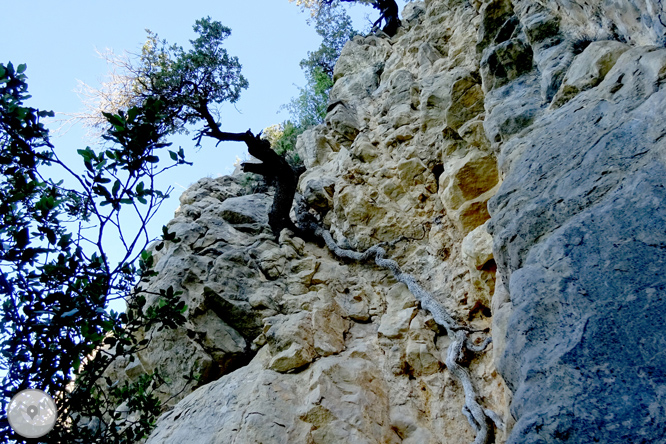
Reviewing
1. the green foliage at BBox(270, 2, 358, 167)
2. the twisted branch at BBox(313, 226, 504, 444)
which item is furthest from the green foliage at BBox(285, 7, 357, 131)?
the twisted branch at BBox(313, 226, 504, 444)

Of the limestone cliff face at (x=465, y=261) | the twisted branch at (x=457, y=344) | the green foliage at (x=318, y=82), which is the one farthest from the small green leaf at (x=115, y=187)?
the green foliage at (x=318, y=82)

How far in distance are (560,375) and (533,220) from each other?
1.33 metres

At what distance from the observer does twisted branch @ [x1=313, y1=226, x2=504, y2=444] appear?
4.03 m

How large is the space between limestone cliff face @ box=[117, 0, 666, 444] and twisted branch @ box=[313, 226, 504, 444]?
135mm

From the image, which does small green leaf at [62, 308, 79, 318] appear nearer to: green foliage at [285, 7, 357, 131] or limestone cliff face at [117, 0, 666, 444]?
limestone cliff face at [117, 0, 666, 444]

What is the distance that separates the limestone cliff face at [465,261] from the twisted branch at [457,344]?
0.14 meters

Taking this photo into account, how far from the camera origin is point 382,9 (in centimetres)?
1503

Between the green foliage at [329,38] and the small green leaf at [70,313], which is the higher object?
the green foliage at [329,38]

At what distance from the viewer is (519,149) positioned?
14.1ft

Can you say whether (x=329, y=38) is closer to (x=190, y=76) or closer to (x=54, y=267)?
(x=190, y=76)

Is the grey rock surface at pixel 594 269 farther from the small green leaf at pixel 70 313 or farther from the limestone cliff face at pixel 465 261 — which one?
the small green leaf at pixel 70 313

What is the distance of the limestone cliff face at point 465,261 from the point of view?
2.34 metres

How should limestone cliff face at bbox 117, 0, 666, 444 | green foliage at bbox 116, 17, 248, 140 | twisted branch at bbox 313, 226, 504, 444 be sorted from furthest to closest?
green foliage at bbox 116, 17, 248, 140
twisted branch at bbox 313, 226, 504, 444
limestone cliff face at bbox 117, 0, 666, 444

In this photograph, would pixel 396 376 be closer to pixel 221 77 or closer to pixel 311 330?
pixel 311 330
